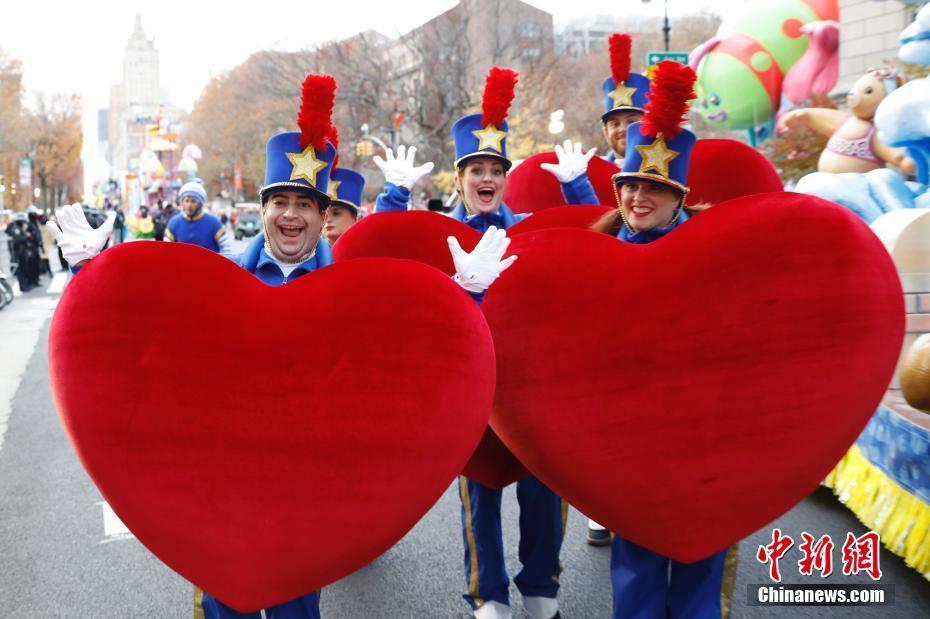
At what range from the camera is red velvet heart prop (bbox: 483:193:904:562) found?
8.36 ft

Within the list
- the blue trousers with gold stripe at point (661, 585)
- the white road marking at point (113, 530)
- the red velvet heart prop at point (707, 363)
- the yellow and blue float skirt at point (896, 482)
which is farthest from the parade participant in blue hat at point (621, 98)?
the white road marking at point (113, 530)

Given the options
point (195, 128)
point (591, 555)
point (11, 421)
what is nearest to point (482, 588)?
point (591, 555)

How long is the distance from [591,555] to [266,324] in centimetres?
278

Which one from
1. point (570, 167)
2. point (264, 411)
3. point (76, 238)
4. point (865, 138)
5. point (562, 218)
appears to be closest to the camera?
point (264, 411)

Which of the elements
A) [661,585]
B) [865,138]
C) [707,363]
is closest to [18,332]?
[865,138]

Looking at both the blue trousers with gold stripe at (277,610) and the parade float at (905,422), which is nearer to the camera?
the blue trousers with gold stripe at (277,610)

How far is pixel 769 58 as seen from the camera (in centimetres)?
1877

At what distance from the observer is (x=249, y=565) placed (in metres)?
2.37

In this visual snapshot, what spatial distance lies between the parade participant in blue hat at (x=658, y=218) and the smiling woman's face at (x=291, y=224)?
1.11m

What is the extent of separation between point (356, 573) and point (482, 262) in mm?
2378

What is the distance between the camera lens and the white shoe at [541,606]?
12.4ft

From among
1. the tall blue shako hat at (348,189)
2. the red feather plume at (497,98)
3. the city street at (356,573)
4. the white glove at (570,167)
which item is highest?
the red feather plume at (497,98)

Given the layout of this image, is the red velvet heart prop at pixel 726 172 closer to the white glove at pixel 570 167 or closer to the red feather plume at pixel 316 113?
the white glove at pixel 570 167

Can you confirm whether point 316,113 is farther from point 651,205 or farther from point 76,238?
point 651,205
